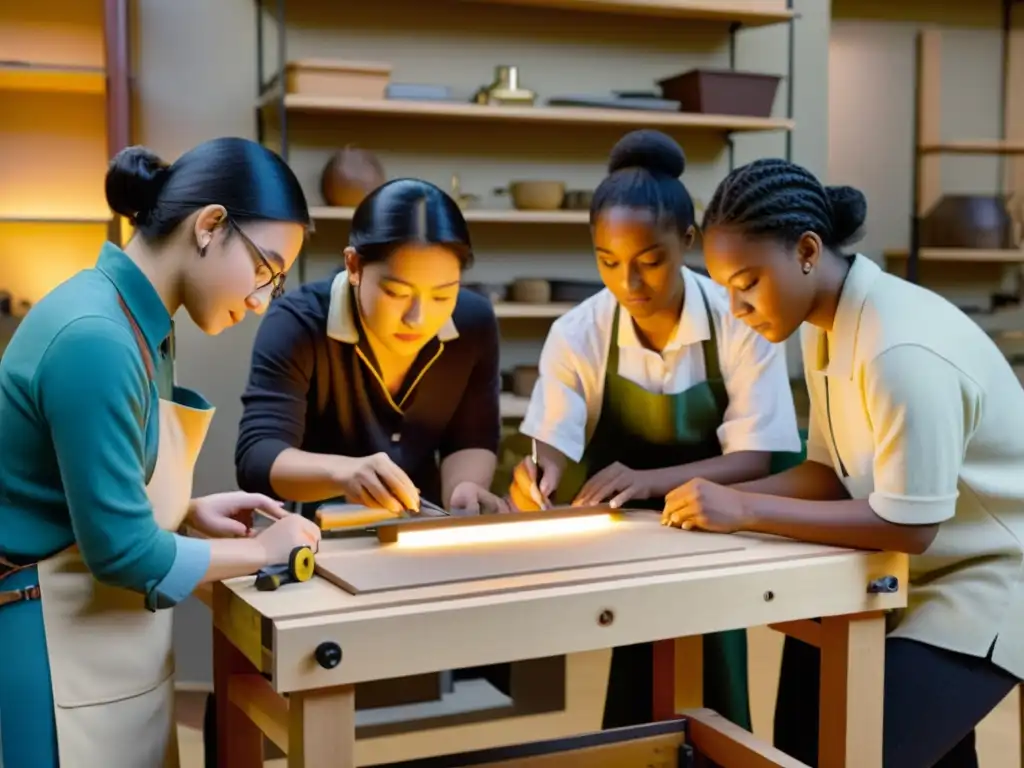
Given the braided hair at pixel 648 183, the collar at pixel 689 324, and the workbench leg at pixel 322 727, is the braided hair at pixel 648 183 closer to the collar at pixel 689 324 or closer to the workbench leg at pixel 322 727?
the collar at pixel 689 324

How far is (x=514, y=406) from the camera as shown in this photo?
3.68 metres

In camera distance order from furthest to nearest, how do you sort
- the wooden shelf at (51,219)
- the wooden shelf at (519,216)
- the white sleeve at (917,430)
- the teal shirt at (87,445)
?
the wooden shelf at (519,216), the wooden shelf at (51,219), the white sleeve at (917,430), the teal shirt at (87,445)

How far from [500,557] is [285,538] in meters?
0.29

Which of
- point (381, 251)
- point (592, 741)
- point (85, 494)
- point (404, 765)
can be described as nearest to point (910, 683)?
point (592, 741)

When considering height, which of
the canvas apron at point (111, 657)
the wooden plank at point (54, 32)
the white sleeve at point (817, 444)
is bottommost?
the canvas apron at point (111, 657)

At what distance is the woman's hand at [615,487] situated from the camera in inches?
75.0

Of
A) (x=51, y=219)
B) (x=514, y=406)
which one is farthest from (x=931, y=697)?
(x=51, y=219)

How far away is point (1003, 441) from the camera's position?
165 centimetres

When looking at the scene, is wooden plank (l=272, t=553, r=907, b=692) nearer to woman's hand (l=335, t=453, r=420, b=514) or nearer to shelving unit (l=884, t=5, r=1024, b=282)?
woman's hand (l=335, t=453, r=420, b=514)

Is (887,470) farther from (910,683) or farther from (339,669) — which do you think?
(339,669)

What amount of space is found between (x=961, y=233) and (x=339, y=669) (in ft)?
13.4

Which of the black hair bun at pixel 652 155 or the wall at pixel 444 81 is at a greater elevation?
the wall at pixel 444 81

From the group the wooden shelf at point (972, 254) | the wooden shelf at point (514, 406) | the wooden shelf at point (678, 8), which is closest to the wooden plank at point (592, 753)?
the wooden shelf at point (514, 406)

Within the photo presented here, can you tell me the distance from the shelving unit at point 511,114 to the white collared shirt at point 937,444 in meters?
→ 1.98
